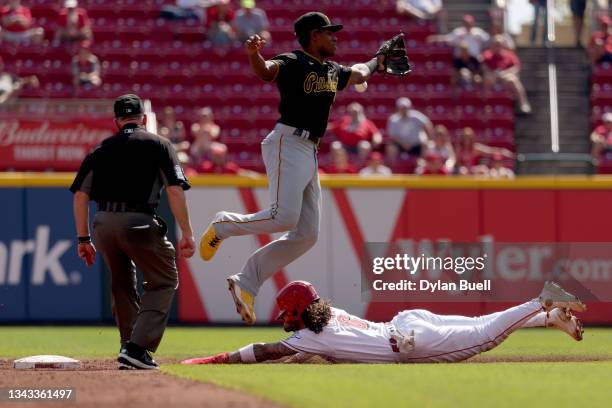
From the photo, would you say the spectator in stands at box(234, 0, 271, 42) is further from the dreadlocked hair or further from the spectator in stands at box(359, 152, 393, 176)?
the dreadlocked hair

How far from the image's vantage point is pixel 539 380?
8242mm

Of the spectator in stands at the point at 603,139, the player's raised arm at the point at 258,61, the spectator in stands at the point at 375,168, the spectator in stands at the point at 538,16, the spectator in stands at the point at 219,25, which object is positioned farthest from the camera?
the spectator in stands at the point at 538,16

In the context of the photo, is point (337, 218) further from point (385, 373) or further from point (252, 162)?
point (385, 373)

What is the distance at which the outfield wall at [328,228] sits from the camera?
1534 cm

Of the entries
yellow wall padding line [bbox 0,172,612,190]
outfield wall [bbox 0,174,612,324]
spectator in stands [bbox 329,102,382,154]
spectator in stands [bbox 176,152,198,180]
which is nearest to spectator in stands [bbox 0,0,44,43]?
spectator in stands [bbox 176,152,198,180]

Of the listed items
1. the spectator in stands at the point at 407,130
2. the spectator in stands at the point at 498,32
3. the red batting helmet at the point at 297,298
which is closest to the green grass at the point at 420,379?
the red batting helmet at the point at 297,298

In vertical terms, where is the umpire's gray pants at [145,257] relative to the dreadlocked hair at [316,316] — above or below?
above

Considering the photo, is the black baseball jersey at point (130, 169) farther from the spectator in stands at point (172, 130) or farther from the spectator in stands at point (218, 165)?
the spectator in stands at point (172, 130)

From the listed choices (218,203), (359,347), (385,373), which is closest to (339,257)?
(218,203)

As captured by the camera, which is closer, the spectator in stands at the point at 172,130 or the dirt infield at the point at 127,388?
the dirt infield at the point at 127,388

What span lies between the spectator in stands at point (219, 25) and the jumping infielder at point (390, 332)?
1133 centimetres

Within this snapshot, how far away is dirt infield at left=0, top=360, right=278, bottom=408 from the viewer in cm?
706

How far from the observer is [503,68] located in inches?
808

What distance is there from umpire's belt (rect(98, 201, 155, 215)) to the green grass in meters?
1.08
